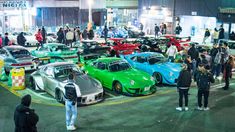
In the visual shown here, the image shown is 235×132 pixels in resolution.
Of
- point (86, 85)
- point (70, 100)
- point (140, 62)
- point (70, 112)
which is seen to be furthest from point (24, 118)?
point (140, 62)

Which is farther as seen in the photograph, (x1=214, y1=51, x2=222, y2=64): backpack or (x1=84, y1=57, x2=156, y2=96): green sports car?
(x1=214, y1=51, x2=222, y2=64): backpack

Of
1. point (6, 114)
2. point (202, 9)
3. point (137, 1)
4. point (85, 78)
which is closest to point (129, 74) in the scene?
point (85, 78)

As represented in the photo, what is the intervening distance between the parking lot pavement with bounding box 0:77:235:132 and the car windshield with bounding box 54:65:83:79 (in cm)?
152

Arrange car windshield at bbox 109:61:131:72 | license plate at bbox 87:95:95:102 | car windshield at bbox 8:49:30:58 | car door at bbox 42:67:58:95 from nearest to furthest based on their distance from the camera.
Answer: license plate at bbox 87:95:95:102
car door at bbox 42:67:58:95
car windshield at bbox 109:61:131:72
car windshield at bbox 8:49:30:58

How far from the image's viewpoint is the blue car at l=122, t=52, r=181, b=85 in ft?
→ 47.0

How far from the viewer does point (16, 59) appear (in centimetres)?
1647

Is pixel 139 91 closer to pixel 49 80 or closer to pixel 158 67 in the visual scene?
pixel 158 67

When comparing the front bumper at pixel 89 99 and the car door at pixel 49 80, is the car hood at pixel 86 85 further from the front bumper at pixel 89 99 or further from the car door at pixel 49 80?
the car door at pixel 49 80

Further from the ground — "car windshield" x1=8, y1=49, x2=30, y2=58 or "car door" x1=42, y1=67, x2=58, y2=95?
"car windshield" x1=8, y1=49, x2=30, y2=58

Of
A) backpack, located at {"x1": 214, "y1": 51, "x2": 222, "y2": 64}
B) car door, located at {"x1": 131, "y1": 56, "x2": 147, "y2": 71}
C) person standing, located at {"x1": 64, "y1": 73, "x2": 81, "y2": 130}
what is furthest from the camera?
car door, located at {"x1": 131, "y1": 56, "x2": 147, "y2": 71}

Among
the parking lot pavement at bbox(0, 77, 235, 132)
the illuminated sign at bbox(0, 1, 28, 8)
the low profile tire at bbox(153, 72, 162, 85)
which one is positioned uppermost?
the illuminated sign at bbox(0, 1, 28, 8)

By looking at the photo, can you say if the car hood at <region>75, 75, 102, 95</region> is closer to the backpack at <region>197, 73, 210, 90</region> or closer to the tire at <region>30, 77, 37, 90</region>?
the tire at <region>30, 77, 37, 90</region>

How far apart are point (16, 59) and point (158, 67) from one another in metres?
7.32

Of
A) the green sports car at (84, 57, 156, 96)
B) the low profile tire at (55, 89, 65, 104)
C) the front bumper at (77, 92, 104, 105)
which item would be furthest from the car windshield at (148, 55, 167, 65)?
the low profile tire at (55, 89, 65, 104)
